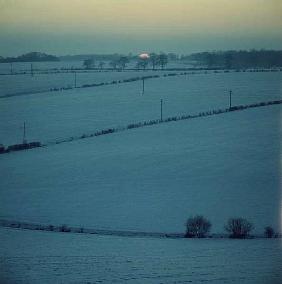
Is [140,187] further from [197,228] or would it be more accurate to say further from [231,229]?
[231,229]

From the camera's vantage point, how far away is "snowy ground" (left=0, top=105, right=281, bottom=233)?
6.04 meters

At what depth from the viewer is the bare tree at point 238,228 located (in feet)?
17.2

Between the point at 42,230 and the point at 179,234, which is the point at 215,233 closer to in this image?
the point at 179,234

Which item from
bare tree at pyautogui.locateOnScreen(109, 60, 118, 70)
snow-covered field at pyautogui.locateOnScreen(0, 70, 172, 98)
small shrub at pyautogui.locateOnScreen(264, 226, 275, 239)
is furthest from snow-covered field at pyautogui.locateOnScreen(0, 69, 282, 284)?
bare tree at pyautogui.locateOnScreen(109, 60, 118, 70)

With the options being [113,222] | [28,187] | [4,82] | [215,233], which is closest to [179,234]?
[215,233]

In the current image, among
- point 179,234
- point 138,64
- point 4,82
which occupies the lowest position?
point 179,234

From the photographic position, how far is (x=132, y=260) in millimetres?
4211

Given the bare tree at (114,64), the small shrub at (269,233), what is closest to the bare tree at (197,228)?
the small shrub at (269,233)

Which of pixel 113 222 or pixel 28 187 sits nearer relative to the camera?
pixel 113 222

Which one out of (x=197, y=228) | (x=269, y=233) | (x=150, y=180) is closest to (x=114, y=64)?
(x=150, y=180)

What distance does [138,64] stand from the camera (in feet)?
51.6

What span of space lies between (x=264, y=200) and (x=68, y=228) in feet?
9.53

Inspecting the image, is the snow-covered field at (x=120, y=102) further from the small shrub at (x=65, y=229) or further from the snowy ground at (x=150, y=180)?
the small shrub at (x=65, y=229)

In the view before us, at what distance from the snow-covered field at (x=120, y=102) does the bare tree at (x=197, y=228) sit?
5.23 m
